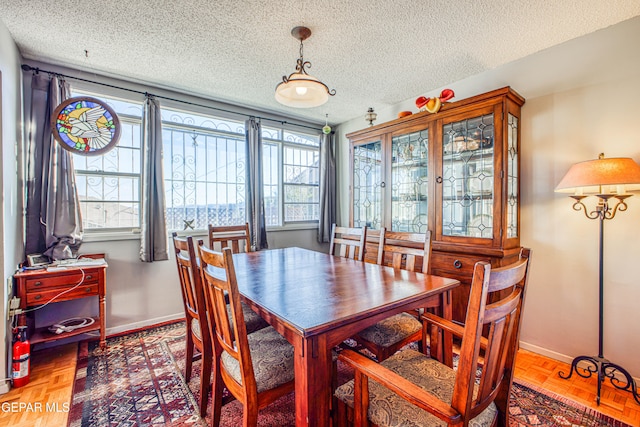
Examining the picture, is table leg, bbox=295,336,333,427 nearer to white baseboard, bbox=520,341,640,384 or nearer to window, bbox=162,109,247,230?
white baseboard, bbox=520,341,640,384

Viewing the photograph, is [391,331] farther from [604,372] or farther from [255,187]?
[255,187]

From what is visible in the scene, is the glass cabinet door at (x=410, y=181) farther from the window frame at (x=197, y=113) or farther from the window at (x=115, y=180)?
the window at (x=115, y=180)

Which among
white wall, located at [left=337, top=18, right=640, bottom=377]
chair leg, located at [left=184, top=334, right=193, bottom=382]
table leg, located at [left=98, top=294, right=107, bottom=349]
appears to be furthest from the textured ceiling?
chair leg, located at [left=184, top=334, right=193, bottom=382]

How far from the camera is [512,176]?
2.36m

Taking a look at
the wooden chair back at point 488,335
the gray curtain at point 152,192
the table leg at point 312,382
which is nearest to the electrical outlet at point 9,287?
the gray curtain at point 152,192

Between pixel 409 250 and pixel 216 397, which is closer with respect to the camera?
pixel 216 397

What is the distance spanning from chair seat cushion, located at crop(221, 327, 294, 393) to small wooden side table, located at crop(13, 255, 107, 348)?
1.64 meters

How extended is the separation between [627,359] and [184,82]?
4.32 meters

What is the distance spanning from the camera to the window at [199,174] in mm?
2875

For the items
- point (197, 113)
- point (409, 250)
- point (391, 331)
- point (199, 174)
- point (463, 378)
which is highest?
point (197, 113)

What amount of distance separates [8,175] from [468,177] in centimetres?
345

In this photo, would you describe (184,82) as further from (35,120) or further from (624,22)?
(624,22)

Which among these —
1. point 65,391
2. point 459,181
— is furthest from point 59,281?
point 459,181

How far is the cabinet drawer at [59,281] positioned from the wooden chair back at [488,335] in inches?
108
